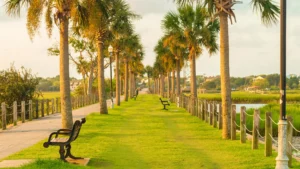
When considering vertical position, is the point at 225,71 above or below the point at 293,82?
above

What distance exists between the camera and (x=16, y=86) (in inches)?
1102

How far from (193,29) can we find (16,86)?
12.5m

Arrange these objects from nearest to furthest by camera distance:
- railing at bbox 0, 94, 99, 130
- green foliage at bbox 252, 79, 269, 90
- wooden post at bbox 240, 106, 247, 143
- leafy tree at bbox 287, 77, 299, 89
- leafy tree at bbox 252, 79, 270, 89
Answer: wooden post at bbox 240, 106, 247, 143 < railing at bbox 0, 94, 99, 130 < leafy tree at bbox 287, 77, 299, 89 < leafy tree at bbox 252, 79, 270, 89 < green foliage at bbox 252, 79, 269, 90

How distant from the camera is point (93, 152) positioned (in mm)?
13250

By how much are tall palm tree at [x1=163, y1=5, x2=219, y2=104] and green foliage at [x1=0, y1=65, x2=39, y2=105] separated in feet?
34.0

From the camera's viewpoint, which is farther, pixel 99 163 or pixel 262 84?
pixel 262 84

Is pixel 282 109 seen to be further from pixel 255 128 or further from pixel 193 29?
pixel 193 29

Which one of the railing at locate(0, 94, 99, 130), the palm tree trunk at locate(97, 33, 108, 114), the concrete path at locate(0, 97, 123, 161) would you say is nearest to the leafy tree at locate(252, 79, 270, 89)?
the railing at locate(0, 94, 99, 130)

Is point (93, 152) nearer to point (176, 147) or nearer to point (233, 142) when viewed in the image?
point (176, 147)

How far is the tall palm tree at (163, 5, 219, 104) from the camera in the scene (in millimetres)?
31422

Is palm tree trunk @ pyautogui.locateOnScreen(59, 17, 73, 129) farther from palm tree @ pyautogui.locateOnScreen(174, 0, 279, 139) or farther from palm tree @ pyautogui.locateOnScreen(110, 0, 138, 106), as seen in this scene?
palm tree @ pyautogui.locateOnScreen(110, 0, 138, 106)

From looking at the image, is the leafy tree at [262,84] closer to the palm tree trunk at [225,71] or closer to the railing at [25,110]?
the railing at [25,110]

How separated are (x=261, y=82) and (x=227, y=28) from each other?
18553 centimetres

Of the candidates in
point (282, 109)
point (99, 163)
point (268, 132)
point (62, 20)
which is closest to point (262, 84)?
point (62, 20)
